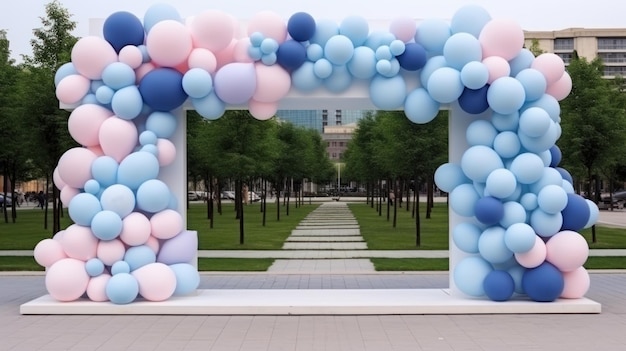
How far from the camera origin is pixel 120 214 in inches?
417

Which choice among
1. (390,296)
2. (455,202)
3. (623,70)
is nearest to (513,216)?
(455,202)

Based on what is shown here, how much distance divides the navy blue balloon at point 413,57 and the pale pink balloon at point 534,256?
3.22m

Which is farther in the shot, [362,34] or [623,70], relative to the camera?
[623,70]

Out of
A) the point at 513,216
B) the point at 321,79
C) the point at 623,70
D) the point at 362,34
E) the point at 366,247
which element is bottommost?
the point at 366,247

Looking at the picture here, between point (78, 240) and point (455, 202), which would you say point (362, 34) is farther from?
point (78, 240)

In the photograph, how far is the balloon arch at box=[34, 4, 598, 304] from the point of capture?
415 inches

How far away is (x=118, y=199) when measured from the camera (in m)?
10.5

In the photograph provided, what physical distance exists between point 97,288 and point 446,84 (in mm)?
6182

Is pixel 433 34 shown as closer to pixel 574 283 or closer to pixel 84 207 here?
pixel 574 283

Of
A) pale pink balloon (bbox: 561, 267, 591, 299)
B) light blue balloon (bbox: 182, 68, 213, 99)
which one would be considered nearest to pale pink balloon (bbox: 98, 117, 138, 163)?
light blue balloon (bbox: 182, 68, 213, 99)

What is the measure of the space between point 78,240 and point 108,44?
307cm

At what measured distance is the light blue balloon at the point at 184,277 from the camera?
11.0 m

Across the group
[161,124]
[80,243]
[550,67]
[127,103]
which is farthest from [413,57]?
[80,243]

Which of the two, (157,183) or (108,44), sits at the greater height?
(108,44)
